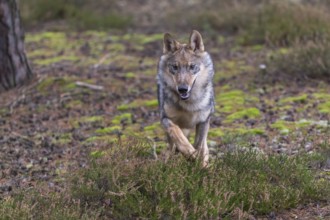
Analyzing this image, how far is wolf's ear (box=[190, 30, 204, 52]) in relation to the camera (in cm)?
736

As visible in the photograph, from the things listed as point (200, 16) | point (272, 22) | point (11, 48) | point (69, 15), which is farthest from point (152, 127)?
point (69, 15)

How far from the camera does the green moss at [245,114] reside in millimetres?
9430

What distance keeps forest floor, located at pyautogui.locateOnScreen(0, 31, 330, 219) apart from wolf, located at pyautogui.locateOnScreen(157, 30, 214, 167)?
42cm

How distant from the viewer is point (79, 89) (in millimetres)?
10766

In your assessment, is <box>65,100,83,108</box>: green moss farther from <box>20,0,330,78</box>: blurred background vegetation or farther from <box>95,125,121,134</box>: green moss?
<box>20,0,330,78</box>: blurred background vegetation

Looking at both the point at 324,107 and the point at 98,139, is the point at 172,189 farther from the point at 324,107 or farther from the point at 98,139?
the point at 324,107

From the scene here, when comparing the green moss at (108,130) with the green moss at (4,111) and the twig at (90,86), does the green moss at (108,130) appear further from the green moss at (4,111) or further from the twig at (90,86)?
the twig at (90,86)

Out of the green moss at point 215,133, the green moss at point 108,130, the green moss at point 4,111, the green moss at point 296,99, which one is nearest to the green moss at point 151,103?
the green moss at point 108,130

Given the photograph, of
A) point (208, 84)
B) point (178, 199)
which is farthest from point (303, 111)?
point (178, 199)

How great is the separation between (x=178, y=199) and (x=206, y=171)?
1.85ft

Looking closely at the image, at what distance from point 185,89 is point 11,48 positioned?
13.9 ft

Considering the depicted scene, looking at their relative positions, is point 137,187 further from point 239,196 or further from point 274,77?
point 274,77

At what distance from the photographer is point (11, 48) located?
409 inches

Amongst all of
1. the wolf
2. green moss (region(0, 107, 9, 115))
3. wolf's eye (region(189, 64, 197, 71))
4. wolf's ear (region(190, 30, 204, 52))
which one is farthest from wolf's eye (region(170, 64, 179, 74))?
green moss (region(0, 107, 9, 115))
